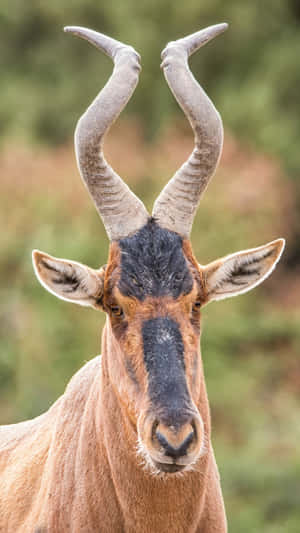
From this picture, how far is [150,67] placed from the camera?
4091cm

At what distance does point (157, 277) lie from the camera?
8.73 metres

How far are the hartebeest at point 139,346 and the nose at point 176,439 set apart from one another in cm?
5

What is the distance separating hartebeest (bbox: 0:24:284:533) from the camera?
8.48m

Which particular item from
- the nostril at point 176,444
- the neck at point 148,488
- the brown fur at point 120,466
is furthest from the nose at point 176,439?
the neck at point 148,488

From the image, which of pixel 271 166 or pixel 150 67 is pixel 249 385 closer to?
pixel 271 166

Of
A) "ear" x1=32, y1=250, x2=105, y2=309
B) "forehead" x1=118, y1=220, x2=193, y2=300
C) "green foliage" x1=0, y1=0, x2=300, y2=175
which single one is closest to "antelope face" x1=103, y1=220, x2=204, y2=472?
"forehead" x1=118, y1=220, x2=193, y2=300

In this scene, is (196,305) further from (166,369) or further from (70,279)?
(70,279)

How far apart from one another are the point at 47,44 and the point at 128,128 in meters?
8.95

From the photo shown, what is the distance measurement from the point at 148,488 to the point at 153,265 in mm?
1874

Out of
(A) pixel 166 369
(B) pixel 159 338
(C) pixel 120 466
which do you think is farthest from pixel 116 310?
(C) pixel 120 466

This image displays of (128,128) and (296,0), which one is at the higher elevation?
(296,0)

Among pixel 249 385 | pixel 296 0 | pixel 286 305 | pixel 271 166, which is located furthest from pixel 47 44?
pixel 249 385

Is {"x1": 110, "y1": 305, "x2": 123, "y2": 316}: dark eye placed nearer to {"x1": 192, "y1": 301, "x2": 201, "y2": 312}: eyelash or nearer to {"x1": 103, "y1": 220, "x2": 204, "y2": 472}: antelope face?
{"x1": 103, "y1": 220, "x2": 204, "y2": 472}: antelope face

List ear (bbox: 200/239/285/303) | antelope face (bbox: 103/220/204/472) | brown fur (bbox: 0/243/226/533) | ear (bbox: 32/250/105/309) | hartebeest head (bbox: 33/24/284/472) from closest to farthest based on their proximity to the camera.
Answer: antelope face (bbox: 103/220/204/472) < hartebeest head (bbox: 33/24/284/472) < brown fur (bbox: 0/243/226/533) < ear (bbox: 32/250/105/309) < ear (bbox: 200/239/285/303)
